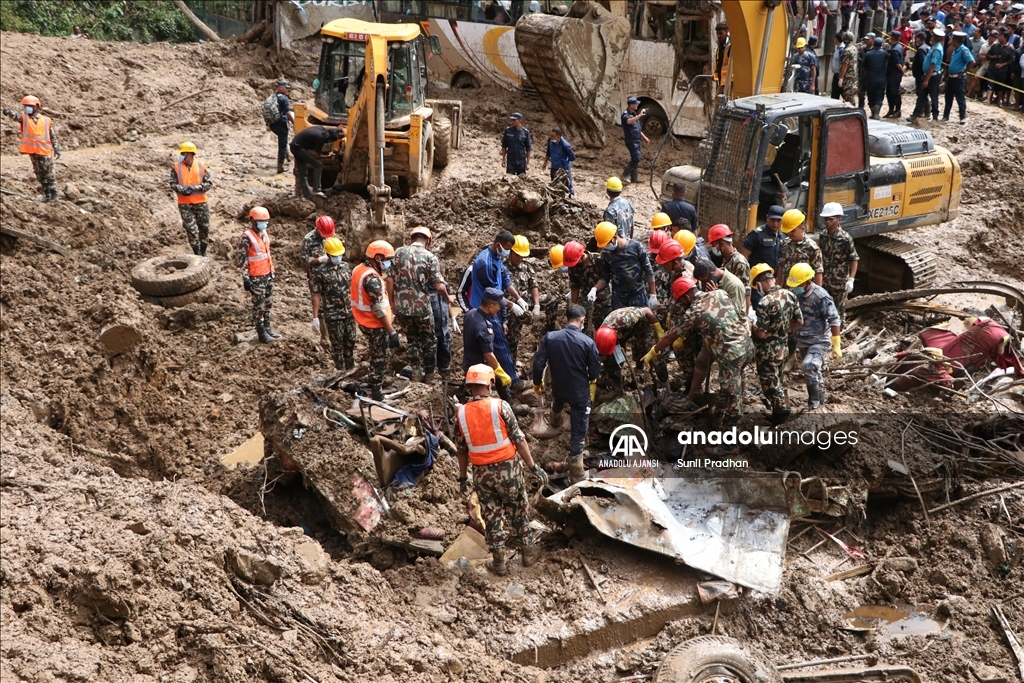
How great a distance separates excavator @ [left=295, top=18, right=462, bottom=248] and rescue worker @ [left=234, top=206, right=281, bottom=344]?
5.98 ft

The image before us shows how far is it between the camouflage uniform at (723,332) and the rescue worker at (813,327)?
875mm

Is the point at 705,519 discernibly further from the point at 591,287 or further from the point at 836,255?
the point at 836,255

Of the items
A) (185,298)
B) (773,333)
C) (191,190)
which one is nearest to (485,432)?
(773,333)

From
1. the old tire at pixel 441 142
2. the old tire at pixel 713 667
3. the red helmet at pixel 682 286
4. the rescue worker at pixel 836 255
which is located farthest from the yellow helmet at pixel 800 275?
the old tire at pixel 441 142

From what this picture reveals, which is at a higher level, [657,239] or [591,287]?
[657,239]

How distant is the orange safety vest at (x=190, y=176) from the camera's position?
12.1 metres

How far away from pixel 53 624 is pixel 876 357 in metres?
7.82

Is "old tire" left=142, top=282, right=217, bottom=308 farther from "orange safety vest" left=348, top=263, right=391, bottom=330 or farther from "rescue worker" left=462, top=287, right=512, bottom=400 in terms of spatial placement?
"rescue worker" left=462, top=287, right=512, bottom=400

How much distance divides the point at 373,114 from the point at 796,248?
231 inches

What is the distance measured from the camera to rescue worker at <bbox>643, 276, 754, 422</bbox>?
792cm

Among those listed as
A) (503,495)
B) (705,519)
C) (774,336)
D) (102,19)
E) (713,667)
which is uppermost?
(102,19)

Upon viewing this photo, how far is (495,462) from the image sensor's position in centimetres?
666

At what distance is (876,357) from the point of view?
966cm

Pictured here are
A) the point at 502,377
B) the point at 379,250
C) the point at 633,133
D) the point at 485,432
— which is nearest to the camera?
the point at 485,432
